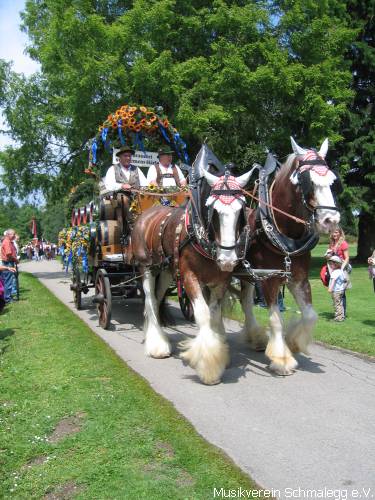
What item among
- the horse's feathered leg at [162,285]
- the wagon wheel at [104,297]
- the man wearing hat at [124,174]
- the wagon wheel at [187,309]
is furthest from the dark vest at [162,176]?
the wagon wheel at [187,309]

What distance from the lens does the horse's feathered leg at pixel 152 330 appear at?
21.1 ft

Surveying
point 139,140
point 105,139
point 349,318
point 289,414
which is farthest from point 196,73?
point 289,414

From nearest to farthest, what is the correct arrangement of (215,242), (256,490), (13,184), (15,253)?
(256,490) → (215,242) → (15,253) → (13,184)

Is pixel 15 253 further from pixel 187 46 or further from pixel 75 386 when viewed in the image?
pixel 187 46

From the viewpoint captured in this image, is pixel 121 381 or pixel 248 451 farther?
pixel 121 381

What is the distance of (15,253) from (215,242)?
8150mm

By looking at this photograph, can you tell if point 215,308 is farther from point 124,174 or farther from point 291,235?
point 124,174

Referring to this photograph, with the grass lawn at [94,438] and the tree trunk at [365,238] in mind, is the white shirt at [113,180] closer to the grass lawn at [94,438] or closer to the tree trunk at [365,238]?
the grass lawn at [94,438]

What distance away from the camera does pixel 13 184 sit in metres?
19.5

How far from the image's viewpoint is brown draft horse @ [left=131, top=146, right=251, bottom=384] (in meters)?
4.87

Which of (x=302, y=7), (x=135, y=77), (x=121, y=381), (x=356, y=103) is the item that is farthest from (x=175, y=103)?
(x=121, y=381)

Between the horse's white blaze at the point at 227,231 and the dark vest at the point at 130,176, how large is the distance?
309 centimetres

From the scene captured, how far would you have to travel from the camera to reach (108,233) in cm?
810

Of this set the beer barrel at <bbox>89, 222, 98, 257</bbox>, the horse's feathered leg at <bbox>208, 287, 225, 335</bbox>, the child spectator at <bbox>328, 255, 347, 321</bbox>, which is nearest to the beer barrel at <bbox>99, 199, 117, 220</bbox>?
the beer barrel at <bbox>89, 222, 98, 257</bbox>
